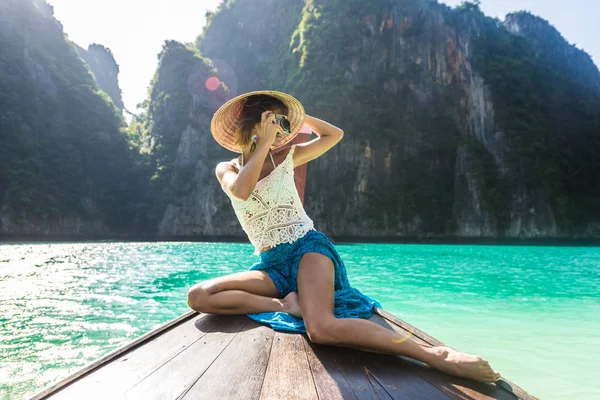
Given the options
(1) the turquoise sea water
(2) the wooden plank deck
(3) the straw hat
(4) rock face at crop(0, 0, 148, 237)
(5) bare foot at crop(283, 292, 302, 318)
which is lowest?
(1) the turquoise sea water

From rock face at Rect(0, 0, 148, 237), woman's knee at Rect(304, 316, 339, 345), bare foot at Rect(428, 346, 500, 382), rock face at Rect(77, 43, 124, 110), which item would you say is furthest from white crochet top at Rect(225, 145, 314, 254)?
rock face at Rect(77, 43, 124, 110)

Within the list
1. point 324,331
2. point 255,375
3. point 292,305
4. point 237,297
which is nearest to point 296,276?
point 292,305

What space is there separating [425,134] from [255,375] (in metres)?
35.4

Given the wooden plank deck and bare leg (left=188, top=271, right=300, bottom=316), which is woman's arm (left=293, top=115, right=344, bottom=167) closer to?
bare leg (left=188, top=271, right=300, bottom=316)

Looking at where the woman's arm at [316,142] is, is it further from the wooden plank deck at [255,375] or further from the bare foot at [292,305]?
the wooden plank deck at [255,375]

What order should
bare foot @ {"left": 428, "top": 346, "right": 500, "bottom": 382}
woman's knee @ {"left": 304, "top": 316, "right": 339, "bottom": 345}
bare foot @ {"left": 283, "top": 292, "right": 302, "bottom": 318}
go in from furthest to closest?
bare foot @ {"left": 283, "top": 292, "right": 302, "bottom": 318} < woman's knee @ {"left": 304, "top": 316, "right": 339, "bottom": 345} < bare foot @ {"left": 428, "top": 346, "right": 500, "bottom": 382}

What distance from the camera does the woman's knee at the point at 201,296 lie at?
80.2 inches

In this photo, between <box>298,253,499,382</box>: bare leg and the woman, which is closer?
<box>298,253,499,382</box>: bare leg

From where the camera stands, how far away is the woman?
1815mm

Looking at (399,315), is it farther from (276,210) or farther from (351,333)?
(351,333)

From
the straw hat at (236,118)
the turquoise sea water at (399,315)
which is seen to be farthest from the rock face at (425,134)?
the straw hat at (236,118)

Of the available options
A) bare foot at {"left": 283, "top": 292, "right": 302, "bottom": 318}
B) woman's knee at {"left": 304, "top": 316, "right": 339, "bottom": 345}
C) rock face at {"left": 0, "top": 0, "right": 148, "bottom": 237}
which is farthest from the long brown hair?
rock face at {"left": 0, "top": 0, "right": 148, "bottom": 237}

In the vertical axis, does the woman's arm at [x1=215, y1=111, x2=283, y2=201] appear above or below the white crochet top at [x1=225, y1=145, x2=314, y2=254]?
above

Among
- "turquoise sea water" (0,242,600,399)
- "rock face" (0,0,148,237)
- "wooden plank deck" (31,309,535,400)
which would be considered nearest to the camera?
"wooden plank deck" (31,309,535,400)
